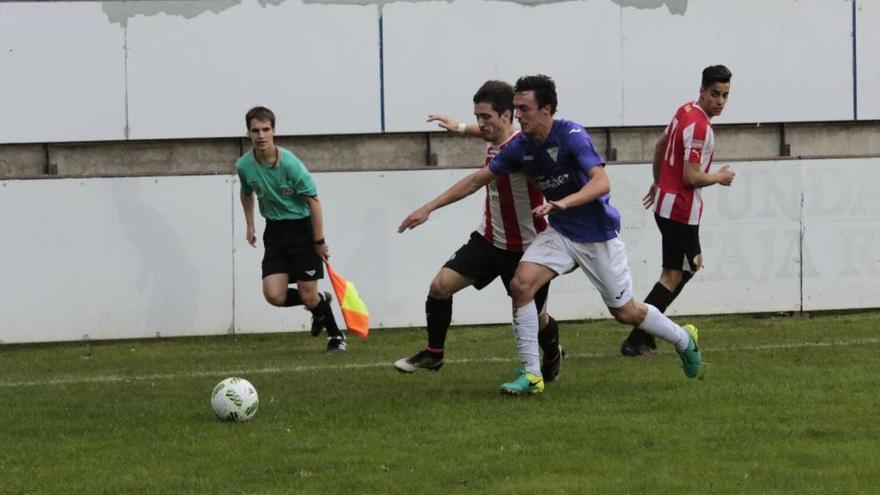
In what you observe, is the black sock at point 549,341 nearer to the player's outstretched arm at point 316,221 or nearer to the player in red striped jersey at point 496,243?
the player in red striped jersey at point 496,243

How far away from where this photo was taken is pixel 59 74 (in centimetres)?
1858

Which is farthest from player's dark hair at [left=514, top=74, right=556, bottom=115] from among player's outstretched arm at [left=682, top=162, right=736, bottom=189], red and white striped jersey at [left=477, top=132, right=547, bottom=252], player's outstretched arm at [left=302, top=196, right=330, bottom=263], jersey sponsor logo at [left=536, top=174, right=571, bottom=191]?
player's outstretched arm at [left=302, top=196, right=330, bottom=263]

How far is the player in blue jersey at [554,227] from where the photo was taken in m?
8.41

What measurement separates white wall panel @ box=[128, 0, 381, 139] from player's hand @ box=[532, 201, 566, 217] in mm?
11108

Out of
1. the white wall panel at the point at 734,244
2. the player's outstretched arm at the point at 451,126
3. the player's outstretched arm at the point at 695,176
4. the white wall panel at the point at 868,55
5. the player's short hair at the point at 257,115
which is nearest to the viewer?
the player's outstretched arm at the point at 451,126

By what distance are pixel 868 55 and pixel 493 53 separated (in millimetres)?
5113

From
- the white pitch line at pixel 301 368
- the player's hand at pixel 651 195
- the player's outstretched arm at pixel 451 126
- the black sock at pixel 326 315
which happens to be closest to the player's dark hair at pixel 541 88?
the player's outstretched arm at pixel 451 126

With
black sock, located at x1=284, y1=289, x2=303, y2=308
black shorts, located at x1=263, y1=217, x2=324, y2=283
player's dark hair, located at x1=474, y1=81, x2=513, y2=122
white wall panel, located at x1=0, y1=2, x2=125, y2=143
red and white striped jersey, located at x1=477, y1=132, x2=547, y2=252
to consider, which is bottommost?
black sock, located at x1=284, y1=289, x2=303, y2=308

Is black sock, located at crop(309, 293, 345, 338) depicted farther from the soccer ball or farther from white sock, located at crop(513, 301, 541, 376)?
the soccer ball

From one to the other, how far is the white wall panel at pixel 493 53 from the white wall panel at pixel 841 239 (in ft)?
17.0

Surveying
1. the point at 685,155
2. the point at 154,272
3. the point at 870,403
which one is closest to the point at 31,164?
the point at 154,272

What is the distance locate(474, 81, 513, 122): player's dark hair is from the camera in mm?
8875

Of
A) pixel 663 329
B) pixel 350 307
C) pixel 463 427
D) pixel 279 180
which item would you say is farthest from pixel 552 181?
pixel 350 307

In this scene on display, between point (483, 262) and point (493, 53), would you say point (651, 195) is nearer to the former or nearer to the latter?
point (483, 262)
